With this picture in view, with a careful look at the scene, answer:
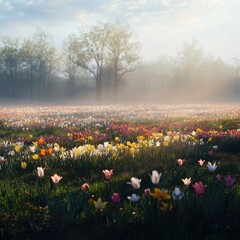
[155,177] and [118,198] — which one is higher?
[155,177]

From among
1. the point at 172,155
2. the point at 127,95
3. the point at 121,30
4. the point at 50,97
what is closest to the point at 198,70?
the point at 127,95

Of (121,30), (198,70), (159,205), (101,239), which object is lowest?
(101,239)

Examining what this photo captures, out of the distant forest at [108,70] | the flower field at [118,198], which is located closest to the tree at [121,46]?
the distant forest at [108,70]

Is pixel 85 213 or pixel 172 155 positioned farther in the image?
pixel 172 155

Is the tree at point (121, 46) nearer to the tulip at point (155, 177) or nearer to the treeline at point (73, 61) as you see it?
the treeline at point (73, 61)

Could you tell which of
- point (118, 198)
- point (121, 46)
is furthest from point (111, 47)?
point (118, 198)

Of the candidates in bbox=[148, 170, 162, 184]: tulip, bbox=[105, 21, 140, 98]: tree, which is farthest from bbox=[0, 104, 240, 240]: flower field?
bbox=[105, 21, 140, 98]: tree

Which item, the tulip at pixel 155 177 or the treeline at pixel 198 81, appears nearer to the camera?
the tulip at pixel 155 177

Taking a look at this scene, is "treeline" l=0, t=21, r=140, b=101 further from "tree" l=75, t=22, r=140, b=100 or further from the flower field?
the flower field

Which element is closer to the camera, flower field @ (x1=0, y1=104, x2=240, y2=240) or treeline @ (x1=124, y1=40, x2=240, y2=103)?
flower field @ (x1=0, y1=104, x2=240, y2=240)

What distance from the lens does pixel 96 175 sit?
517cm

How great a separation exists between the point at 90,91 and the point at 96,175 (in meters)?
93.1

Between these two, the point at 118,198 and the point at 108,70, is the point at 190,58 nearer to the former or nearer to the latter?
the point at 108,70

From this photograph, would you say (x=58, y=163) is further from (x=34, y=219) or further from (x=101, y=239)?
(x=101, y=239)
